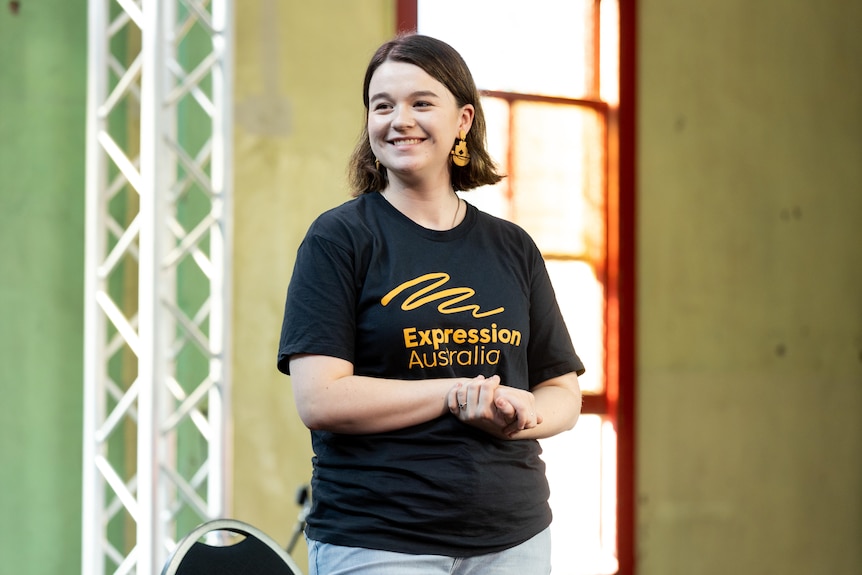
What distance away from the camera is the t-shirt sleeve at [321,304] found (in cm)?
134

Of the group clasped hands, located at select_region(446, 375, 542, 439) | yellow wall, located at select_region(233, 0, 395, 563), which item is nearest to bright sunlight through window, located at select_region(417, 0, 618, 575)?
yellow wall, located at select_region(233, 0, 395, 563)

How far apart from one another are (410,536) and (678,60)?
405cm

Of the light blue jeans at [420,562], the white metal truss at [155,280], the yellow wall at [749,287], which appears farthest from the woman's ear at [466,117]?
the yellow wall at [749,287]

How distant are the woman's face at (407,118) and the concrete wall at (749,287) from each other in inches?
137

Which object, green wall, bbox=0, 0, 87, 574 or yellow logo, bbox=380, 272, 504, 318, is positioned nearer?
yellow logo, bbox=380, 272, 504, 318

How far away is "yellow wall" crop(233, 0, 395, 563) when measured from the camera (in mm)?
3895

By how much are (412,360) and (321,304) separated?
139 millimetres

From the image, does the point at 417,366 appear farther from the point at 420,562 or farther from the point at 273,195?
the point at 273,195

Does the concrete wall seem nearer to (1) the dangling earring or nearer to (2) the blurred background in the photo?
(2) the blurred background

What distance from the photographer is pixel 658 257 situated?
485cm

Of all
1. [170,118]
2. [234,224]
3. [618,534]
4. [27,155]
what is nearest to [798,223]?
[618,534]

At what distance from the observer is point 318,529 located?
1361mm

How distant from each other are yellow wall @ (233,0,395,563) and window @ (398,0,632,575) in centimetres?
70

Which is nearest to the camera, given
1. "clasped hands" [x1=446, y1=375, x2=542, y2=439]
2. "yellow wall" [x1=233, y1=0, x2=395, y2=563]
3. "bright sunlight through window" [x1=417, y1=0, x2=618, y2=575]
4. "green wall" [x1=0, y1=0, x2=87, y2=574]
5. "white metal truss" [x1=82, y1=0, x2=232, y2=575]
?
"clasped hands" [x1=446, y1=375, x2=542, y2=439]
